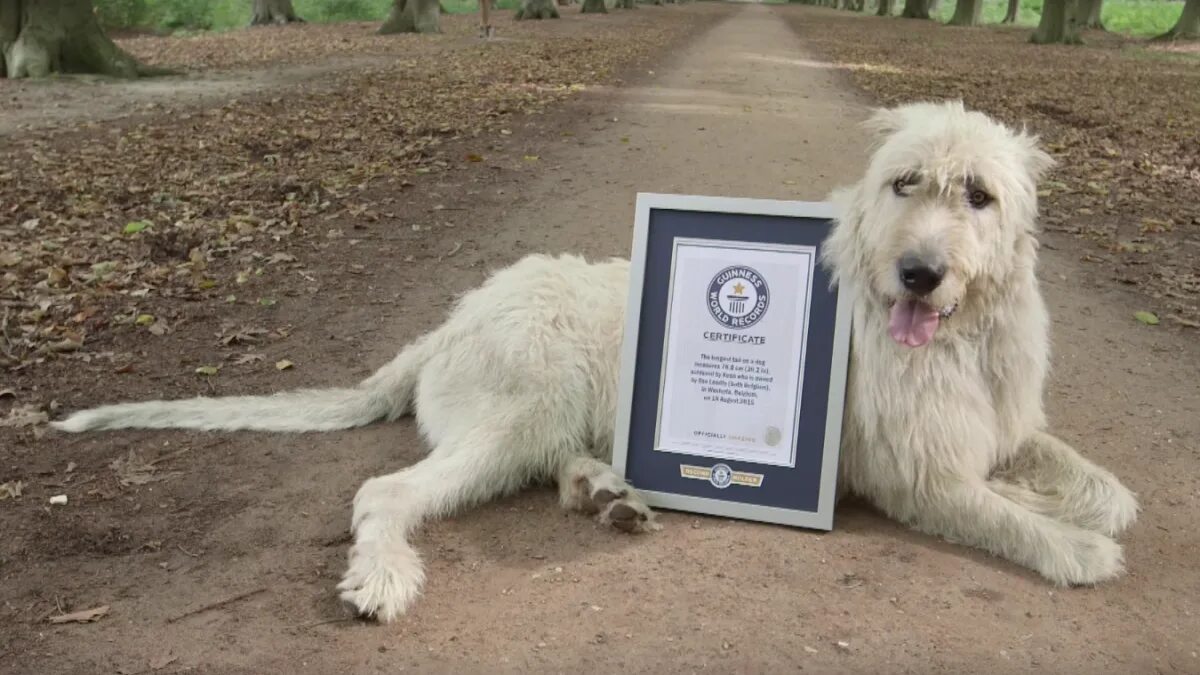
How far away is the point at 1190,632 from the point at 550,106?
1329 cm

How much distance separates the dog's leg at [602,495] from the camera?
402 centimetres

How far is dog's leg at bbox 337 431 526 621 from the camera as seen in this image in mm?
3439

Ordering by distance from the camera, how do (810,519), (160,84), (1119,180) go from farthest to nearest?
(160,84), (1119,180), (810,519)

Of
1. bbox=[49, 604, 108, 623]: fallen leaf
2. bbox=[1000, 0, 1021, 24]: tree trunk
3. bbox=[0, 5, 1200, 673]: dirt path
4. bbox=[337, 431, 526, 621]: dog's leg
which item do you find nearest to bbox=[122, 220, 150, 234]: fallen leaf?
bbox=[0, 5, 1200, 673]: dirt path

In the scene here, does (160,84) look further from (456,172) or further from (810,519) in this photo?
(810,519)

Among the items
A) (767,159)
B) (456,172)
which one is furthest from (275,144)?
(767,159)

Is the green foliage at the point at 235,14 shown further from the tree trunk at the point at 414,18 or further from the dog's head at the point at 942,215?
the dog's head at the point at 942,215

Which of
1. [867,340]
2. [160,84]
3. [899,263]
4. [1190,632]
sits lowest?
[1190,632]

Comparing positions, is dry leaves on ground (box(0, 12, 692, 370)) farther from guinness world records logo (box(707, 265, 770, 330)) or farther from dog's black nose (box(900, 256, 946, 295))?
dog's black nose (box(900, 256, 946, 295))

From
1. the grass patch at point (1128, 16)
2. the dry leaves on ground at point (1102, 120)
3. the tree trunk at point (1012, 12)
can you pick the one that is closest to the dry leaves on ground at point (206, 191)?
the dry leaves on ground at point (1102, 120)

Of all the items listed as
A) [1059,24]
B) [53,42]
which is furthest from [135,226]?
[1059,24]

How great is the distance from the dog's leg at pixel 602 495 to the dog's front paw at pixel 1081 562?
4.88 feet

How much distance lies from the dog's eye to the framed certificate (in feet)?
1.99

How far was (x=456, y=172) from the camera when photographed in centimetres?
1092
